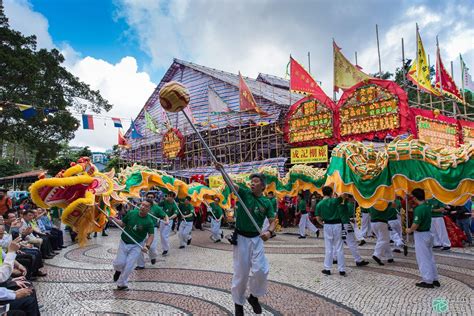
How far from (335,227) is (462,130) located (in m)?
14.6

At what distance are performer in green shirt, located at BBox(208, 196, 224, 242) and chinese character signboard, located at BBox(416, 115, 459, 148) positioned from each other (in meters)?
8.79

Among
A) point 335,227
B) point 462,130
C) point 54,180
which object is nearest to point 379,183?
point 335,227

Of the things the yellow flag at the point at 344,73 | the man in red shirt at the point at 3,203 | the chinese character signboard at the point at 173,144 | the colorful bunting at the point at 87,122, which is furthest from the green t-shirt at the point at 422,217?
the chinese character signboard at the point at 173,144

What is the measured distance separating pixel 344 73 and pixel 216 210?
9035mm

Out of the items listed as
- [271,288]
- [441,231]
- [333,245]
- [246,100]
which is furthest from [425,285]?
[246,100]

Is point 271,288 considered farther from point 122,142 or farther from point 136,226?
point 122,142

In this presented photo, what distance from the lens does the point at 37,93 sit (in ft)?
54.3

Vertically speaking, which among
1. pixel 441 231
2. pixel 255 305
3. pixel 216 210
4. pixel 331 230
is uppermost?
pixel 216 210

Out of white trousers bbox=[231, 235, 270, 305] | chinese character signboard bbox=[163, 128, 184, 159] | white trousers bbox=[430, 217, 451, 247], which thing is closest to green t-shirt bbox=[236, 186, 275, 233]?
white trousers bbox=[231, 235, 270, 305]

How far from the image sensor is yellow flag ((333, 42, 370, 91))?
17.0m

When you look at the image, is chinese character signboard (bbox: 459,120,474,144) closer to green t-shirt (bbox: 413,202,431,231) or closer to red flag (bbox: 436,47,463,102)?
red flag (bbox: 436,47,463,102)

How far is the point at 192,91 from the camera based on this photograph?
96.0ft

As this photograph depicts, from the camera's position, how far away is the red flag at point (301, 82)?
18.1 metres

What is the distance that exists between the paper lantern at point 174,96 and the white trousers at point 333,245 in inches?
162
